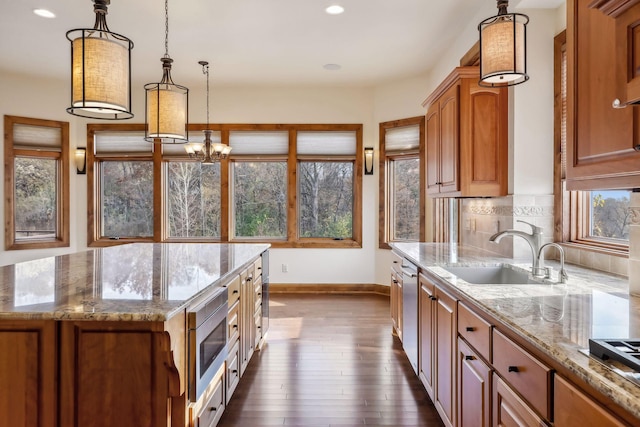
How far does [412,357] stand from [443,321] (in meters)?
0.88

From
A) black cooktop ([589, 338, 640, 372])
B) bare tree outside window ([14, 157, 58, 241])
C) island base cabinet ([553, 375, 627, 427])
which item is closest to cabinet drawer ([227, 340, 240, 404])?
island base cabinet ([553, 375, 627, 427])

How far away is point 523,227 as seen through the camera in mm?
2953

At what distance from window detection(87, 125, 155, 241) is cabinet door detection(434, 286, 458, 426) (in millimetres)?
5072

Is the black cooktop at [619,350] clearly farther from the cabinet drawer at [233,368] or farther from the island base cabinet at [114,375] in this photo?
the cabinet drawer at [233,368]

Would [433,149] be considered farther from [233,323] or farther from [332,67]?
[233,323]

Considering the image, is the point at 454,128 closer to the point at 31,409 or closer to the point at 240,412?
the point at 240,412

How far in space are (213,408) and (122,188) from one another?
16.4ft

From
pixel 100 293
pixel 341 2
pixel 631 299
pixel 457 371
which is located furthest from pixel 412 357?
pixel 341 2

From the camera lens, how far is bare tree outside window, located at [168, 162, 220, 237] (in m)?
6.18

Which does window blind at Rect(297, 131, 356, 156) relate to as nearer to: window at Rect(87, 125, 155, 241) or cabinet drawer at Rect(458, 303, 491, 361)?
window at Rect(87, 125, 155, 241)

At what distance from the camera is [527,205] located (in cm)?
296

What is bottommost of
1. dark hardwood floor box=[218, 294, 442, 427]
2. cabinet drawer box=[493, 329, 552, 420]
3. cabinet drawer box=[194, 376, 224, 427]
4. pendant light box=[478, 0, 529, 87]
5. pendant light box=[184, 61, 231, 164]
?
dark hardwood floor box=[218, 294, 442, 427]

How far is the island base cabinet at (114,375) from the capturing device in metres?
1.55

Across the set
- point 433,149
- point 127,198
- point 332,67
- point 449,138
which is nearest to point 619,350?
point 449,138
